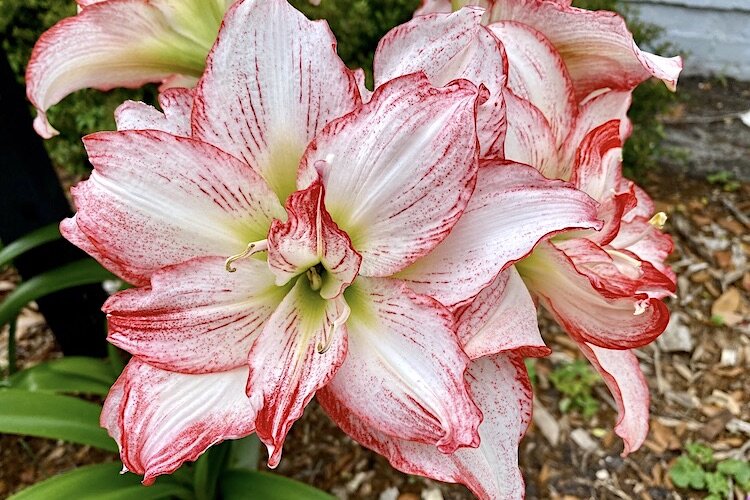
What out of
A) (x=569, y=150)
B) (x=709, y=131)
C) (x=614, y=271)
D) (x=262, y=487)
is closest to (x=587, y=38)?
(x=569, y=150)

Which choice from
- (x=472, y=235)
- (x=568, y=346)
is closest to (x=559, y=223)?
(x=472, y=235)

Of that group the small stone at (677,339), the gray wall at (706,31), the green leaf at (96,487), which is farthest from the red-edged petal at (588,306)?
the gray wall at (706,31)

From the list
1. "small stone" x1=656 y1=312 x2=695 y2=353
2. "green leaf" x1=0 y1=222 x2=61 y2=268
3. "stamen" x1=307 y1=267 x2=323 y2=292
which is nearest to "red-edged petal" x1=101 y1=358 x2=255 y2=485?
"stamen" x1=307 y1=267 x2=323 y2=292

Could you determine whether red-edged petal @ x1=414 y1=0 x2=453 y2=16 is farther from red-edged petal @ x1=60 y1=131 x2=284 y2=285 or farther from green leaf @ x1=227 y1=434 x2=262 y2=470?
green leaf @ x1=227 y1=434 x2=262 y2=470

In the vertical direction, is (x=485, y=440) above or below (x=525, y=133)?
below

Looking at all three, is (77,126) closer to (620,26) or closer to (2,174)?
(2,174)

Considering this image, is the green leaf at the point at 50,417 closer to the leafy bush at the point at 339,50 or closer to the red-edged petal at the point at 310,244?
the red-edged petal at the point at 310,244

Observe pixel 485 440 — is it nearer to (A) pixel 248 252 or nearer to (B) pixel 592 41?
(A) pixel 248 252
